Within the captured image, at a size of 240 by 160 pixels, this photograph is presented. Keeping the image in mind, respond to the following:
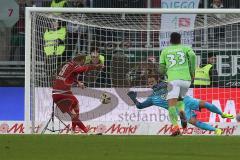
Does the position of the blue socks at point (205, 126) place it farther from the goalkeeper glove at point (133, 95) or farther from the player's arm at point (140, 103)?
the goalkeeper glove at point (133, 95)

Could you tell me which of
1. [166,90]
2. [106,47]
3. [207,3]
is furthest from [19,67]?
[207,3]

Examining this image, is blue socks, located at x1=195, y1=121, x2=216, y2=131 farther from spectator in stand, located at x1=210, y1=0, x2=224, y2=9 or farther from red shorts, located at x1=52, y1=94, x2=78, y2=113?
spectator in stand, located at x1=210, y1=0, x2=224, y2=9

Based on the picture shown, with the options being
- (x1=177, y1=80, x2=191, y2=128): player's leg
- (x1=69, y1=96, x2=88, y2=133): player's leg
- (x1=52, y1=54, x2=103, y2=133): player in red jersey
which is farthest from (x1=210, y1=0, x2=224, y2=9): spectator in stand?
(x1=177, y1=80, x2=191, y2=128): player's leg

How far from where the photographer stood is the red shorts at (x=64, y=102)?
1642 centimetres

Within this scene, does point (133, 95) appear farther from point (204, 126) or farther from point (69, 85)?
point (204, 126)

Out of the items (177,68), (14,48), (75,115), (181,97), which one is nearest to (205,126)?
(181,97)

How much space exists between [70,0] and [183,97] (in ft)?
19.6

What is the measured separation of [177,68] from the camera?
1473 cm

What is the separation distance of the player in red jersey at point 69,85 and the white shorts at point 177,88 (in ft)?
6.90
